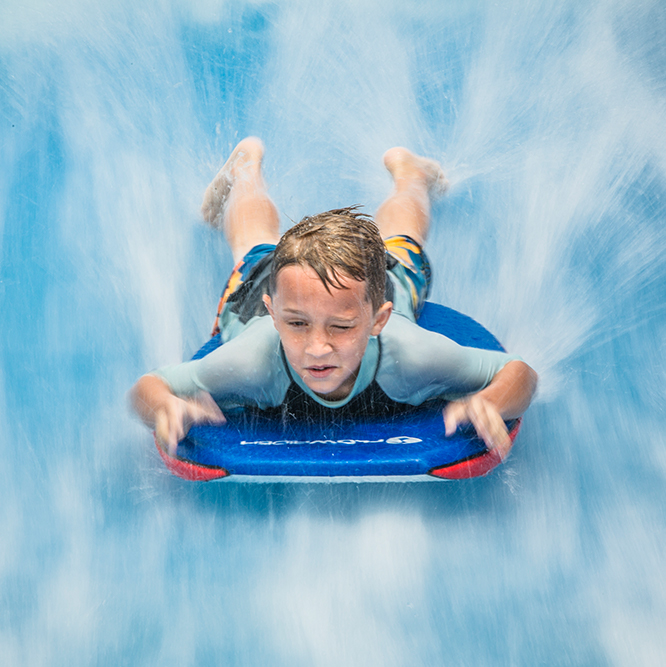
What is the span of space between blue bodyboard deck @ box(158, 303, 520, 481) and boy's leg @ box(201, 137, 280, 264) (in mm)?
740

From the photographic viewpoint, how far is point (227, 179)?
2.59 metres

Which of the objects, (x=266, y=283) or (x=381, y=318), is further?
(x=266, y=283)

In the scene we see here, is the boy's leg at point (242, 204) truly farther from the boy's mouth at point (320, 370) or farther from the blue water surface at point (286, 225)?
the boy's mouth at point (320, 370)

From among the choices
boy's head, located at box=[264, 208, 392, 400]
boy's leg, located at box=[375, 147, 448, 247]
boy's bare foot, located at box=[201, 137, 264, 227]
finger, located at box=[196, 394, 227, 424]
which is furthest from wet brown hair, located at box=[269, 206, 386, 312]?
boy's bare foot, located at box=[201, 137, 264, 227]

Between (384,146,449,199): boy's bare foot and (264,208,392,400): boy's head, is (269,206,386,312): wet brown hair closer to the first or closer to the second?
(264,208,392,400): boy's head

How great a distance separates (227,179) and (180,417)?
1.17 m

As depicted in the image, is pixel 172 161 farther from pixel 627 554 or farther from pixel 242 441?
pixel 627 554

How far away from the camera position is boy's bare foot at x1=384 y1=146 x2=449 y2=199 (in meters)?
2.59

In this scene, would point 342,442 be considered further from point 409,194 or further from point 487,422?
point 409,194

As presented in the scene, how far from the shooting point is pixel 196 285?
245cm

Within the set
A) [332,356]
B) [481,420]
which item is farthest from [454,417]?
[332,356]

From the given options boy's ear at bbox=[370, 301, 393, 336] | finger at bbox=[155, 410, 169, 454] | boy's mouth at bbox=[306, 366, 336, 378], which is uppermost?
boy's ear at bbox=[370, 301, 393, 336]

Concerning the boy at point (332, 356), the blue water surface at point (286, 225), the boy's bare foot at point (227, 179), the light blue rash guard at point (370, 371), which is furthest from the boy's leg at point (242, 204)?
the light blue rash guard at point (370, 371)

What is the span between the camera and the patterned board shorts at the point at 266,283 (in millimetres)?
1928
